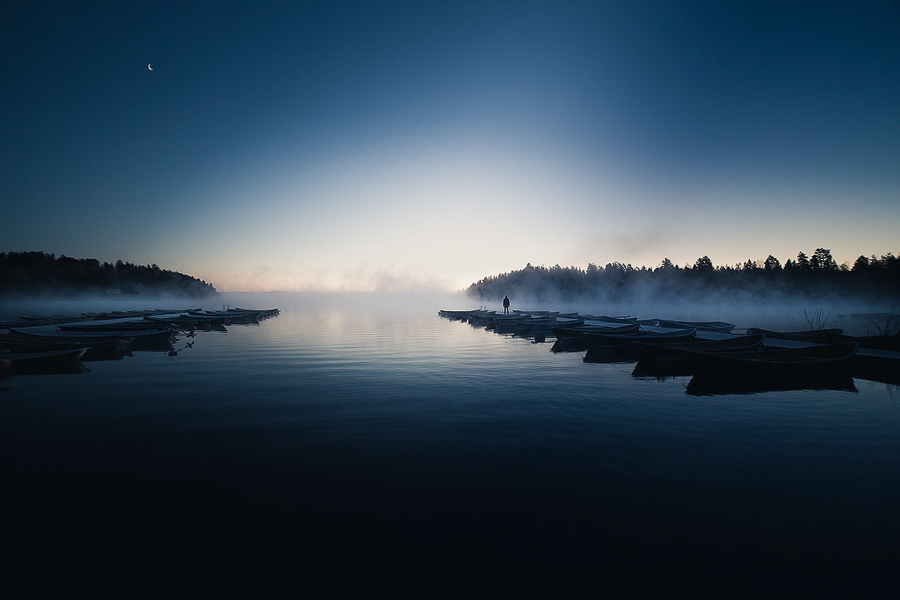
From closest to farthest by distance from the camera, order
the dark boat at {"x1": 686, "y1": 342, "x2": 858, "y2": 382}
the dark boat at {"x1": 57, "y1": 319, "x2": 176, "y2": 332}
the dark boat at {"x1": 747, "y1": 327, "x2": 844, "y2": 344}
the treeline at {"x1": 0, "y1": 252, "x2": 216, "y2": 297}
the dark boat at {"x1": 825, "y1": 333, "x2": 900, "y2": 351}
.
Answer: the dark boat at {"x1": 686, "y1": 342, "x2": 858, "y2": 382}, the dark boat at {"x1": 825, "y1": 333, "x2": 900, "y2": 351}, the dark boat at {"x1": 747, "y1": 327, "x2": 844, "y2": 344}, the dark boat at {"x1": 57, "y1": 319, "x2": 176, "y2": 332}, the treeline at {"x1": 0, "y1": 252, "x2": 216, "y2": 297}

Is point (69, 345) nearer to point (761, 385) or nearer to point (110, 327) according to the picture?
point (110, 327)

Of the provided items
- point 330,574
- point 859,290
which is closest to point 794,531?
point 330,574

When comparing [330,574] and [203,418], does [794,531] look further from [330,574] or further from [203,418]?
[203,418]

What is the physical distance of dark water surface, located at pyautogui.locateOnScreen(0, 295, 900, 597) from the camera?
5172 mm

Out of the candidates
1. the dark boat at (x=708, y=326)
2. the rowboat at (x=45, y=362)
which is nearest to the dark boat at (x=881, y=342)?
the dark boat at (x=708, y=326)

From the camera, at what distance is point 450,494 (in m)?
7.27

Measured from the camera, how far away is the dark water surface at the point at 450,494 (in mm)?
5172

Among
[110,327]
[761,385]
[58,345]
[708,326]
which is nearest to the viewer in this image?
[761,385]

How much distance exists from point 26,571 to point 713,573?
32.6 ft

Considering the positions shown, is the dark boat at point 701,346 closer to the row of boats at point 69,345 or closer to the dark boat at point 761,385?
the dark boat at point 761,385

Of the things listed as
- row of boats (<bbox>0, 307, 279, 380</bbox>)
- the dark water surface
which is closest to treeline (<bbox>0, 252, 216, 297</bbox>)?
row of boats (<bbox>0, 307, 279, 380</bbox>)

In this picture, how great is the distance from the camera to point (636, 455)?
9258mm

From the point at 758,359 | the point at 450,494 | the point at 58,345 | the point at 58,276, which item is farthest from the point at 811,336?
the point at 58,276

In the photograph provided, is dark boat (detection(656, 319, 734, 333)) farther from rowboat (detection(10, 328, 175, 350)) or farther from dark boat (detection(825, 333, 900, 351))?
rowboat (detection(10, 328, 175, 350))
